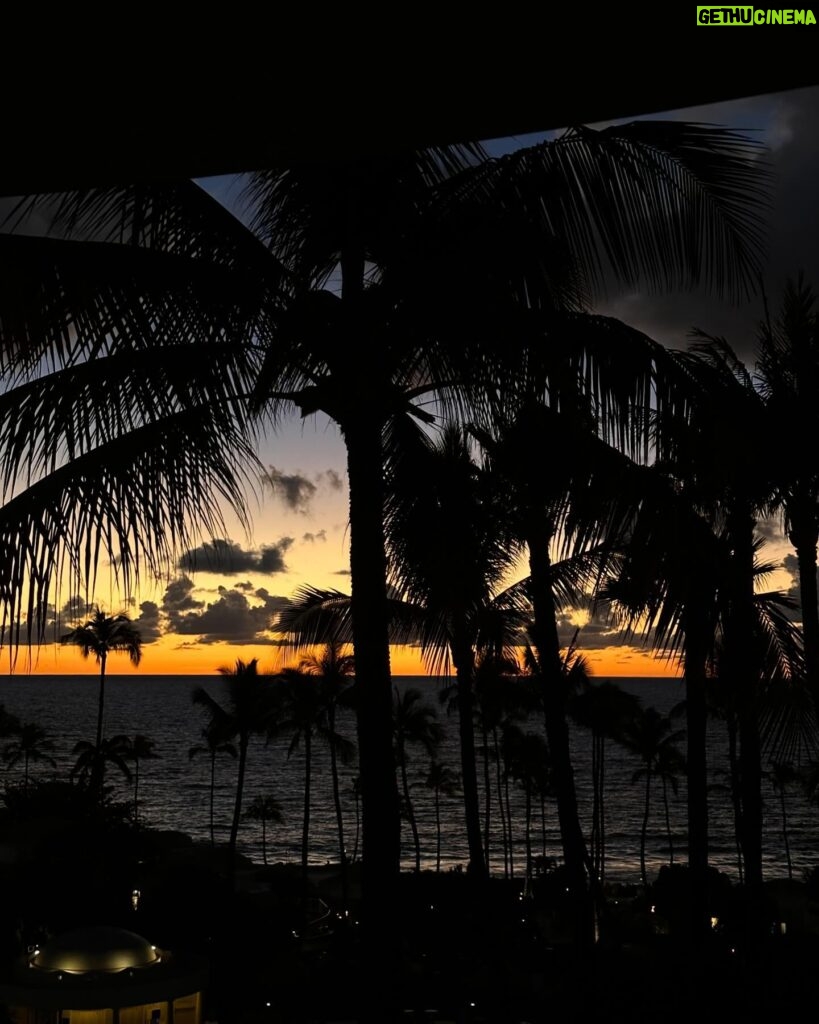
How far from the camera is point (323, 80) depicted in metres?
2.81

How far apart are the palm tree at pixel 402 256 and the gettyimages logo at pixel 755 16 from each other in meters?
3.68

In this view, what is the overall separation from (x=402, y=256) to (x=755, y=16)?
4590mm

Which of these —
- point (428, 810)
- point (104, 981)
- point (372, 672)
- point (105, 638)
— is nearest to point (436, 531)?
point (372, 672)

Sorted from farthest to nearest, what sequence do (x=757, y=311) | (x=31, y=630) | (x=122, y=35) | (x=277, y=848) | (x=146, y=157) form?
(x=277, y=848) < (x=757, y=311) < (x=31, y=630) < (x=146, y=157) < (x=122, y=35)

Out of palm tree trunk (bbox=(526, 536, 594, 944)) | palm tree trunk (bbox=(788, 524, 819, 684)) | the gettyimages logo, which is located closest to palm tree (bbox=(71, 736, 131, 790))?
palm tree trunk (bbox=(526, 536, 594, 944))

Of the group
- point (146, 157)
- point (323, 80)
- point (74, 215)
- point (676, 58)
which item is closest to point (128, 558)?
point (74, 215)

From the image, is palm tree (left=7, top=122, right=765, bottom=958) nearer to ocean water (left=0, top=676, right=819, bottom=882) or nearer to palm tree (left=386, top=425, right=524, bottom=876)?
palm tree (left=386, top=425, right=524, bottom=876)

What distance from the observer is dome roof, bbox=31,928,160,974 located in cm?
1266

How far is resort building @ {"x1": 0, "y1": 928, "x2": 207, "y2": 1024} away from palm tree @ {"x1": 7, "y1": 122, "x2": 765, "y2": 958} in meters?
7.18

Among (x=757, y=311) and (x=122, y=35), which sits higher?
(x=757, y=311)

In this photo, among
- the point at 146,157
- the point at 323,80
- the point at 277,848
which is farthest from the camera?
the point at 277,848

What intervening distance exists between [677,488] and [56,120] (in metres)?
4.96

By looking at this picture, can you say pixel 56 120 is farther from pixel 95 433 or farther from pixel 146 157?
pixel 95 433

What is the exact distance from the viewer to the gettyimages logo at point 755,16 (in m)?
2.39
